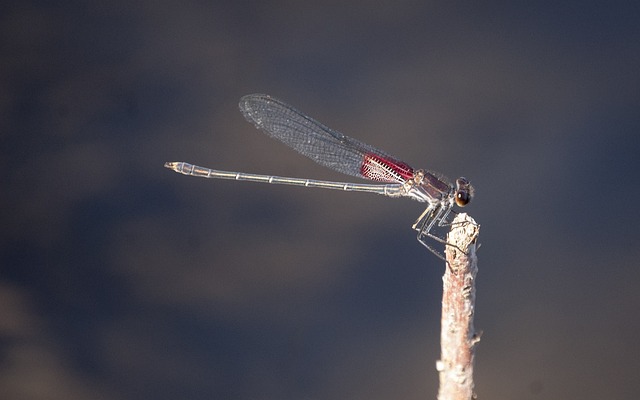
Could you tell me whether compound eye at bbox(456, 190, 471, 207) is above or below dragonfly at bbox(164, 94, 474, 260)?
below

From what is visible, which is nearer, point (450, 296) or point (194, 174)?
point (450, 296)

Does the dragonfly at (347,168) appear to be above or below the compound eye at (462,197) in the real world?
above

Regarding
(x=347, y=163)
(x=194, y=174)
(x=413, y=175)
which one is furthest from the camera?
(x=194, y=174)

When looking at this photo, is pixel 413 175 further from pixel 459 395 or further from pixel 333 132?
pixel 459 395

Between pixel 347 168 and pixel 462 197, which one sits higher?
pixel 347 168

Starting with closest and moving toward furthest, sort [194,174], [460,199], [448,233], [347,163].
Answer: [448,233] → [460,199] → [347,163] → [194,174]

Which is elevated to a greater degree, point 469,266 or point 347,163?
point 347,163

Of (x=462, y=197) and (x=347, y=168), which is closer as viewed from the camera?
(x=462, y=197)

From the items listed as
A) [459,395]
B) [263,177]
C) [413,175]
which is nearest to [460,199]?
[413,175]
